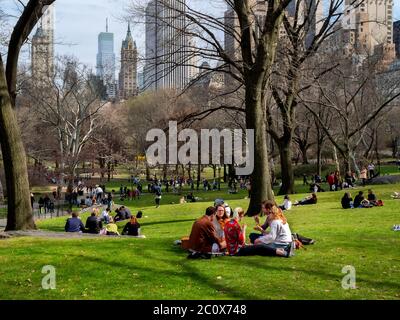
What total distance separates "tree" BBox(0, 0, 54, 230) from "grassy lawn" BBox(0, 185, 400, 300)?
79.4 inches

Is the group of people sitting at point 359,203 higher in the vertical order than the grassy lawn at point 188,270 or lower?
higher

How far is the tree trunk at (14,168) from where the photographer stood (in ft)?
50.2

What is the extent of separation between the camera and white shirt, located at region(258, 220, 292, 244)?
1058 cm

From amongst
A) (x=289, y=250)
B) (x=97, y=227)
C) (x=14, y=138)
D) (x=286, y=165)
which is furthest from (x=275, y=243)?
(x=286, y=165)

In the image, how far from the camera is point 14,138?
50.8ft

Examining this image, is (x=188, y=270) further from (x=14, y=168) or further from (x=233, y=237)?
(x=14, y=168)

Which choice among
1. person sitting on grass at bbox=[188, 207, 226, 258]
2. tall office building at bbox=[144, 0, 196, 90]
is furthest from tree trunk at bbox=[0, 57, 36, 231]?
person sitting on grass at bbox=[188, 207, 226, 258]

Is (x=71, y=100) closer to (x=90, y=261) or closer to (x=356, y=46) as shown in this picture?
(x=356, y=46)

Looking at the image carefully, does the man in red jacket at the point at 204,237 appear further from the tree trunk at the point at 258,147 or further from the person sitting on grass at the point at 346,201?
the person sitting on grass at the point at 346,201

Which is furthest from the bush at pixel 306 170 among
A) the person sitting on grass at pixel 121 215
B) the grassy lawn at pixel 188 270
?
the grassy lawn at pixel 188 270

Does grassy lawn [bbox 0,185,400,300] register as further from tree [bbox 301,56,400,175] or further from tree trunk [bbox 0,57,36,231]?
tree [bbox 301,56,400,175]

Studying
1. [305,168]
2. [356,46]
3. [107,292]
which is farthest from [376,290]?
[305,168]

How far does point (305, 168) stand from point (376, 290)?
50.3 metres

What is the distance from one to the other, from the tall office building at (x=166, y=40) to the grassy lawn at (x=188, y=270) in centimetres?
887
